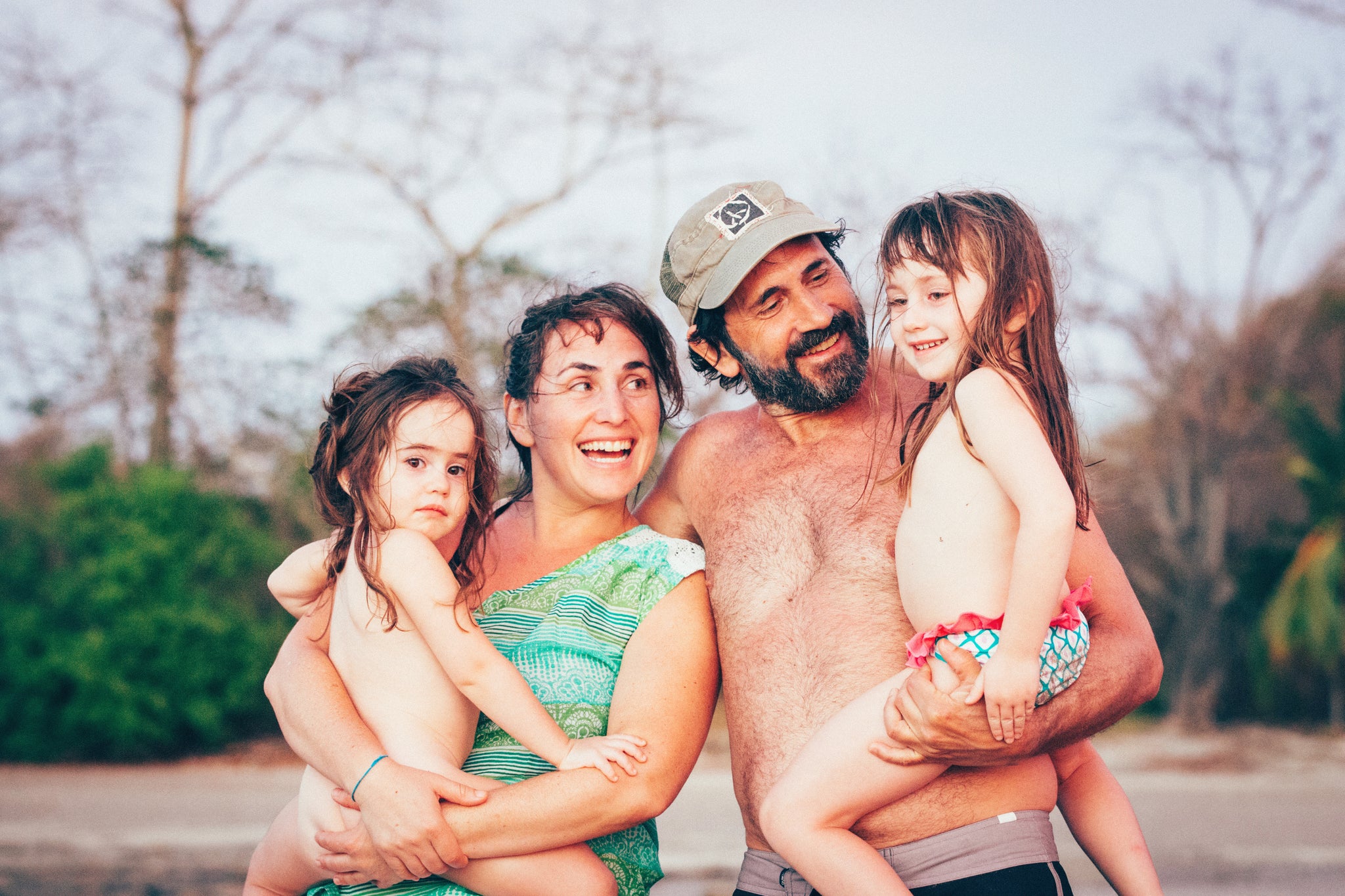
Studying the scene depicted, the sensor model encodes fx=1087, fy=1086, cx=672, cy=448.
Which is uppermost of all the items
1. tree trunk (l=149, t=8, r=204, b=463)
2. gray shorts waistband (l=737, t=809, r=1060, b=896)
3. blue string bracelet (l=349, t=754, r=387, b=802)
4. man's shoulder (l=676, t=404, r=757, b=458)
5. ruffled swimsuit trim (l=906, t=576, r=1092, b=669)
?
tree trunk (l=149, t=8, r=204, b=463)

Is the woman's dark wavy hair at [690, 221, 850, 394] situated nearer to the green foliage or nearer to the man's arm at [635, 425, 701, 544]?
the man's arm at [635, 425, 701, 544]

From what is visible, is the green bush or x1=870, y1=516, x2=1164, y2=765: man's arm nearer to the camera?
x1=870, y1=516, x2=1164, y2=765: man's arm

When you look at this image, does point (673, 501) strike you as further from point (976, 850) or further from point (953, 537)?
point (976, 850)

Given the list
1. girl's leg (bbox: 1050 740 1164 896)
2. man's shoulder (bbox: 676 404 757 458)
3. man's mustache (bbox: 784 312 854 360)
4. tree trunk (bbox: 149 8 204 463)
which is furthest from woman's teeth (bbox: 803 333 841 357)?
tree trunk (bbox: 149 8 204 463)

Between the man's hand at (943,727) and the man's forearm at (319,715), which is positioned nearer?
the man's hand at (943,727)

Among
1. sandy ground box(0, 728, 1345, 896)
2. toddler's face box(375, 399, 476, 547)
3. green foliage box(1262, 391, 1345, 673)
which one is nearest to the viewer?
toddler's face box(375, 399, 476, 547)

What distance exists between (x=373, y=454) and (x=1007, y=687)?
4.70ft

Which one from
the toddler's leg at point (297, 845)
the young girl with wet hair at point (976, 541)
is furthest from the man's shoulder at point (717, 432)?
the toddler's leg at point (297, 845)

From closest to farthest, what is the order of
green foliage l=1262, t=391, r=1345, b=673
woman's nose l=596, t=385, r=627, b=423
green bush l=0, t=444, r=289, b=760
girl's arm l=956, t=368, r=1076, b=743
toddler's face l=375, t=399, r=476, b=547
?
girl's arm l=956, t=368, r=1076, b=743 < toddler's face l=375, t=399, r=476, b=547 < woman's nose l=596, t=385, r=627, b=423 < green bush l=0, t=444, r=289, b=760 < green foliage l=1262, t=391, r=1345, b=673

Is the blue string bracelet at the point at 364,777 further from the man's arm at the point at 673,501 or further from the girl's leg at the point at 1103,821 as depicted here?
the girl's leg at the point at 1103,821

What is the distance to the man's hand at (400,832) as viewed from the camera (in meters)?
2.08

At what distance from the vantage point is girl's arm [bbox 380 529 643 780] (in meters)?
2.17

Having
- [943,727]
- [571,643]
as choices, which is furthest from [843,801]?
[571,643]

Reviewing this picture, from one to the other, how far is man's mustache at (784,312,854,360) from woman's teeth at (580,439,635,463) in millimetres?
457
